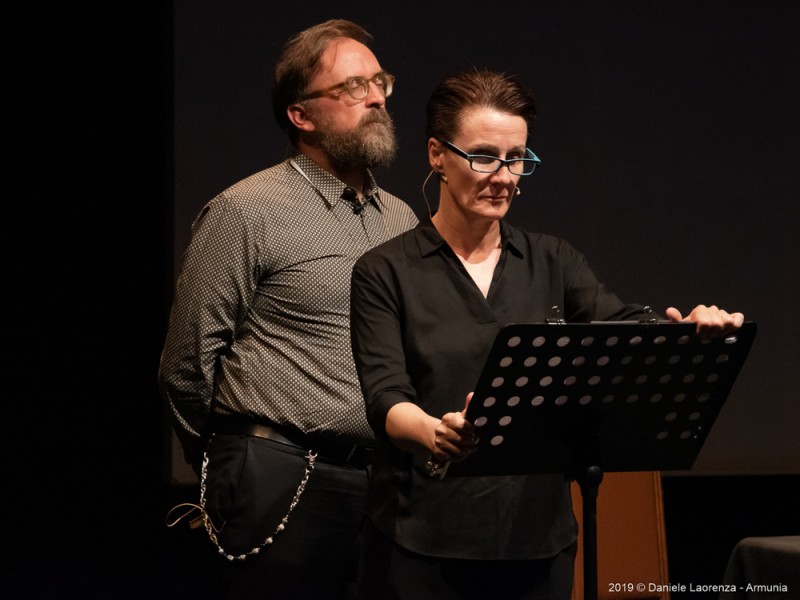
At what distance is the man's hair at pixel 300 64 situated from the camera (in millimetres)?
2555

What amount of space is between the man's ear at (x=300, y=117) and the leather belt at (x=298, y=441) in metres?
0.70

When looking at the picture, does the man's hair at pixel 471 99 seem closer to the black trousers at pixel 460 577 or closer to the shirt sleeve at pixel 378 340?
the shirt sleeve at pixel 378 340

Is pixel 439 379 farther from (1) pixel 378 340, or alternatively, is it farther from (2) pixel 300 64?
(2) pixel 300 64

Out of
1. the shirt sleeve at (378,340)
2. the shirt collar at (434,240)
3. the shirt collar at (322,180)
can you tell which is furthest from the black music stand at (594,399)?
the shirt collar at (322,180)

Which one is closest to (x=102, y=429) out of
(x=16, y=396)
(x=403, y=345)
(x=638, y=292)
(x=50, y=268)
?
(x=16, y=396)

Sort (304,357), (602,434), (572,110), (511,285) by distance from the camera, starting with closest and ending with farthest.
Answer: (602,434) < (511,285) < (304,357) < (572,110)

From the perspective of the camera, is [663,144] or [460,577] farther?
[663,144]

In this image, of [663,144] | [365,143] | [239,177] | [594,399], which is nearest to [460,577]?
[594,399]

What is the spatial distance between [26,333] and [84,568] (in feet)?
2.98

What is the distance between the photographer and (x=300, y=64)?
2570 millimetres

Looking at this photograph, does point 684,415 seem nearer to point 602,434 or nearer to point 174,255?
point 602,434

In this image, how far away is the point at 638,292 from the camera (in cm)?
444

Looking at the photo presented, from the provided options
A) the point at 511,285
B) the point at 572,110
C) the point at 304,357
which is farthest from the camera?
the point at 572,110

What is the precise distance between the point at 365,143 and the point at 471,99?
71 centimetres
